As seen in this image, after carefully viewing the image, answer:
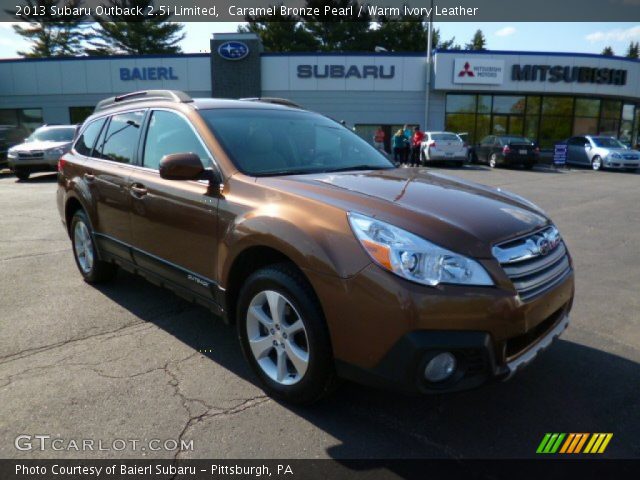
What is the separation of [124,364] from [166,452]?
1073 millimetres

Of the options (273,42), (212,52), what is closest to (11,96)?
(212,52)

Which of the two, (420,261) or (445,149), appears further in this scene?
(445,149)

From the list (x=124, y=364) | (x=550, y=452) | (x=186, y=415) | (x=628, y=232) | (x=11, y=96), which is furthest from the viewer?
(x=11, y=96)

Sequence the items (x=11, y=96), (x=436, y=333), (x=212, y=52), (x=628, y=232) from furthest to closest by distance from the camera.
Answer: (x=11, y=96), (x=212, y=52), (x=628, y=232), (x=436, y=333)

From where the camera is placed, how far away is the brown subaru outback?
2.31 metres

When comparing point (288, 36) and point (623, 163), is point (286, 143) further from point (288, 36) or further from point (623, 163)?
point (288, 36)

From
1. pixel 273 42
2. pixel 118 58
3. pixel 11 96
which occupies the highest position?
pixel 273 42

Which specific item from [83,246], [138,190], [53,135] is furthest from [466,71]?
[138,190]

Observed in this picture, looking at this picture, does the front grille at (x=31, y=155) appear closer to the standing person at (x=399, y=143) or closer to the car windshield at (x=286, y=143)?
the standing person at (x=399, y=143)

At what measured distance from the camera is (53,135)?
648 inches

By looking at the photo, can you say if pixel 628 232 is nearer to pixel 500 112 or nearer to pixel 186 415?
pixel 186 415

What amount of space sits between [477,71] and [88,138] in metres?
25.2

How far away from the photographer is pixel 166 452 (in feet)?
8.22

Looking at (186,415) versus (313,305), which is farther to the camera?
(186,415)
